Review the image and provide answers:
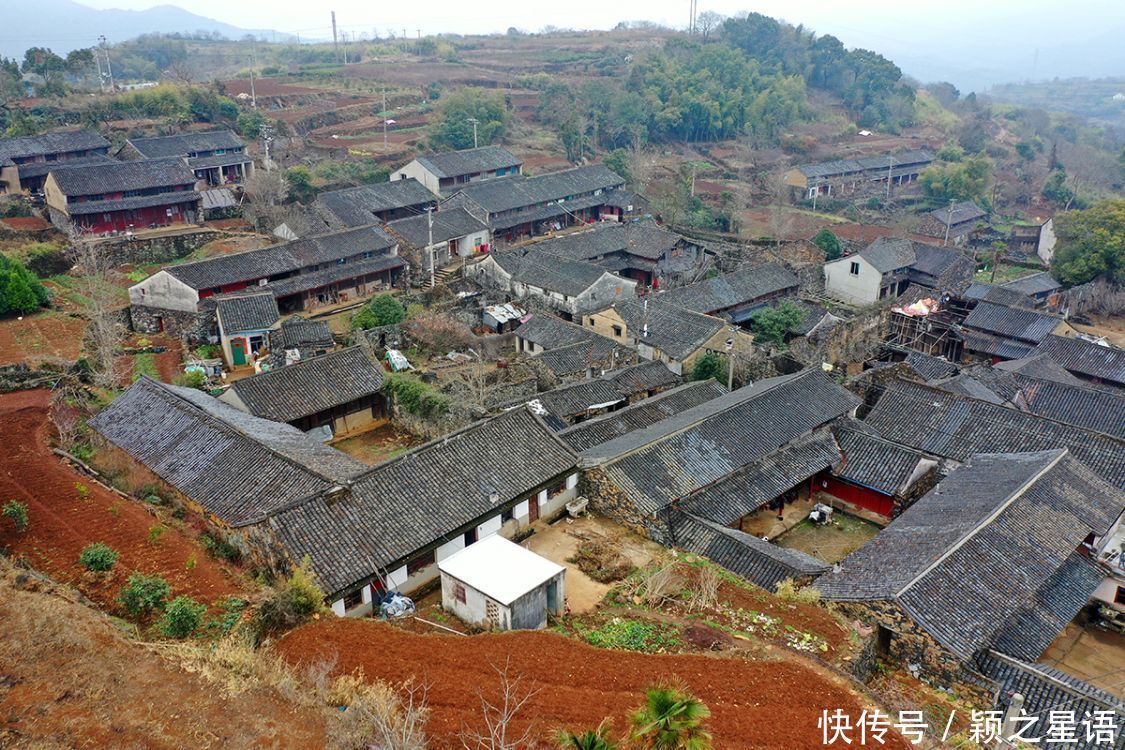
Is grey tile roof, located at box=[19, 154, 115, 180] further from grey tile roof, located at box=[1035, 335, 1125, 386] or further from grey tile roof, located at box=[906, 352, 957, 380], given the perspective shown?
grey tile roof, located at box=[1035, 335, 1125, 386]

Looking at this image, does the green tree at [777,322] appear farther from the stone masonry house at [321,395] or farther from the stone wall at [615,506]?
the stone masonry house at [321,395]

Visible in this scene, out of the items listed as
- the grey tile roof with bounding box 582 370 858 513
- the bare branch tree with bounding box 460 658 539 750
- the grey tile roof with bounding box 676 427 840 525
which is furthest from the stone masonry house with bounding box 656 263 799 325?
the bare branch tree with bounding box 460 658 539 750

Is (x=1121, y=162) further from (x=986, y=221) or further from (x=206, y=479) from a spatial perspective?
(x=206, y=479)

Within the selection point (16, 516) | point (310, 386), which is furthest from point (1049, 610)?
point (16, 516)

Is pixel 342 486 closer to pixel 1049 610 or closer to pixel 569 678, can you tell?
pixel 569 678

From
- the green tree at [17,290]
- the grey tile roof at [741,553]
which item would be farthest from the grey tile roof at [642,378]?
the green tree at [17,290]

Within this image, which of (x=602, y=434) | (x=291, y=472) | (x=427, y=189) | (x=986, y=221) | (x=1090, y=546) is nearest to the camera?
(x=291, y=472)

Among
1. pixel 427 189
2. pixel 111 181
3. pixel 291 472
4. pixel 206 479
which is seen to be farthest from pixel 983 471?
pixel 111 181
